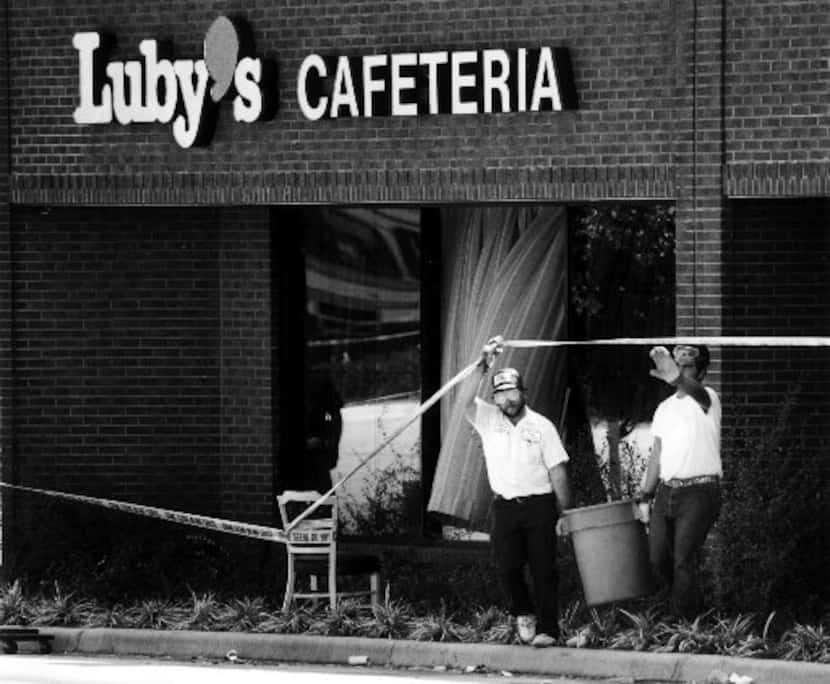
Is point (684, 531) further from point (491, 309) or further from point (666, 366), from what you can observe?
→ point (491, 309)

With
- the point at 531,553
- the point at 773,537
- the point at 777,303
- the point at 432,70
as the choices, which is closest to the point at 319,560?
the point at 531,553

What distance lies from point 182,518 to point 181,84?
3124 mm

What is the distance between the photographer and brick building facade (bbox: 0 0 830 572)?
57.6 ft

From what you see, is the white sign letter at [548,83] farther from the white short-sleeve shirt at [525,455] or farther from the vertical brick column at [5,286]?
the vertical brick column at [5,286]

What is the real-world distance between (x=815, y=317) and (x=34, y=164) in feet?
19.0

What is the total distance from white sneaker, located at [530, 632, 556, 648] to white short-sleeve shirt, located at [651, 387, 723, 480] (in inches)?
49.6

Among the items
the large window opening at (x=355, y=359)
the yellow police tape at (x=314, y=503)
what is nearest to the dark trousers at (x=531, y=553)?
the yellow police tape at (x=314, y=503)

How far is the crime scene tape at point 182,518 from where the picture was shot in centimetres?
1825

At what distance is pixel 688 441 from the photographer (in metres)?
16.6

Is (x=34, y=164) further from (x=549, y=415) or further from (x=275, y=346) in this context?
(x=549, y=415)

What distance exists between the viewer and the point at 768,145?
17453mm

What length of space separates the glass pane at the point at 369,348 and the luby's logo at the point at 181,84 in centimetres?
151

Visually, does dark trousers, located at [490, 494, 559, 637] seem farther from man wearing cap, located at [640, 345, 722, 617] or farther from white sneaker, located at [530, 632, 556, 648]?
man wearing cap, located at [640, 345, 722, 617]

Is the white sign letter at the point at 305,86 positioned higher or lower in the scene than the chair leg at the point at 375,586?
higher
